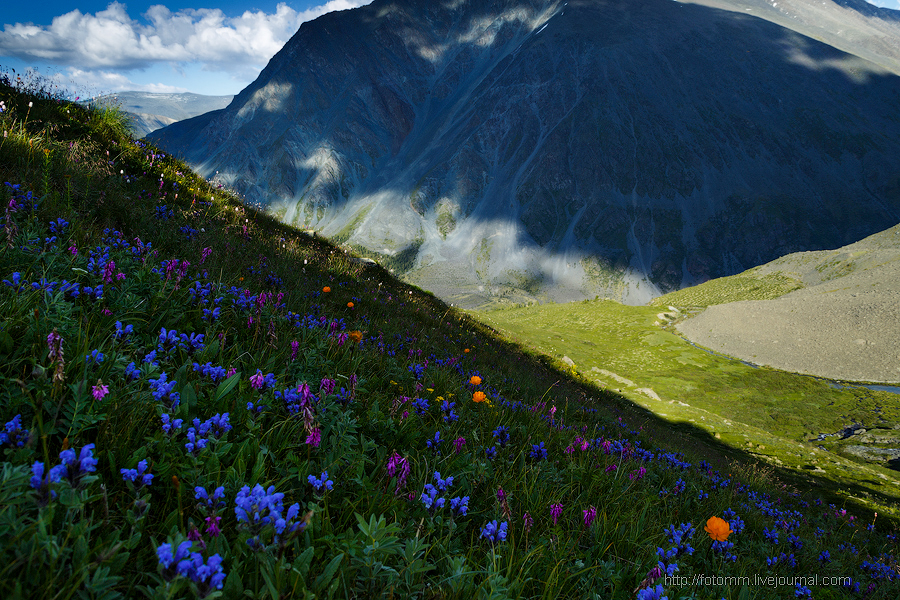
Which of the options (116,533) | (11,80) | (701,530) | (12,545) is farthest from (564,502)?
(11,80)

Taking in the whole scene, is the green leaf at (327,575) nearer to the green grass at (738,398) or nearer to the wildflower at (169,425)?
the wildflower at (169,425)

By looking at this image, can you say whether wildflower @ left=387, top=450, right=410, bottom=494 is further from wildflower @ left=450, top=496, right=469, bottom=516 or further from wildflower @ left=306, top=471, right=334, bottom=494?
wildflower @ left=306, top=471, right=334, bottom=494

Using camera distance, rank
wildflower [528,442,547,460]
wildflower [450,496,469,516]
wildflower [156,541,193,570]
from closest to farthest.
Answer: wildflower [156,541,193,570]
wildflower [450,496,469,516]
wildflower [528,442,547,460]

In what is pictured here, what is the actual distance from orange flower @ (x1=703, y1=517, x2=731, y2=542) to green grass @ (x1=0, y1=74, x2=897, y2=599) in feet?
0.59

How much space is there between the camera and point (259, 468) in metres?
1.77

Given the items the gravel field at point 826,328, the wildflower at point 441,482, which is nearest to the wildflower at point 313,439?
the wildflower at point 441,482

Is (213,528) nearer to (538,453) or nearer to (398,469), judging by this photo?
(398,469)

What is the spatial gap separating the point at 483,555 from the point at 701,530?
2.68 meters

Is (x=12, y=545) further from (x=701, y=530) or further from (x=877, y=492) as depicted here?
(x=877, y=492)

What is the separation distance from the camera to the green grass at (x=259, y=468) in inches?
48.9

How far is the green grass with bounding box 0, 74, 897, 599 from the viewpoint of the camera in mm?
1243

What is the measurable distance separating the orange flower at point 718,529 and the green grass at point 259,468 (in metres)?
0.18

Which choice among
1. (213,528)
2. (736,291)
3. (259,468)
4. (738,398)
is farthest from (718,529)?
(736,291)

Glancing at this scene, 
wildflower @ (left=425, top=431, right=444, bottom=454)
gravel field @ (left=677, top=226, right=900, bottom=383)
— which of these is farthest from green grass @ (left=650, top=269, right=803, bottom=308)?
wildflower @ (left=425, top=431, right=444, bottom=454)
